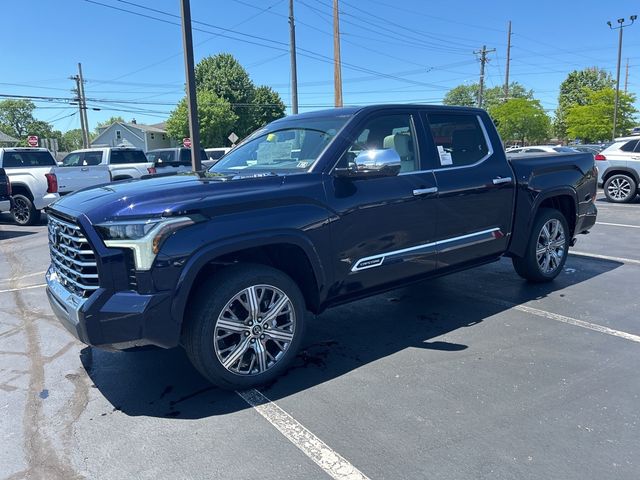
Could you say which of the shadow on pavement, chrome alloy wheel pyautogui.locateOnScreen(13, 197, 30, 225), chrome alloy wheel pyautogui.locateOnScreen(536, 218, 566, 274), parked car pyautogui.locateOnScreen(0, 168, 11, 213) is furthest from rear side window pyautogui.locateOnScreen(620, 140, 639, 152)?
chrome alloy wheel pyautogui.locateOnScreen(13, 197, 30, 225)

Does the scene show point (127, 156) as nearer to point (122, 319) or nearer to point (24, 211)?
point (24, 211)

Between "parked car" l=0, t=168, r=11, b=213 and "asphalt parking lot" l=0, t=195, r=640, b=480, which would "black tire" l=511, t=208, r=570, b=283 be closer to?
"asphalt parking lot" l=0, t=195, r=640, b=480

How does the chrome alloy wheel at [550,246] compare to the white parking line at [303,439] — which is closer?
the white parking line at [303,439]

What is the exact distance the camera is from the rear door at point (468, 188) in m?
4.46

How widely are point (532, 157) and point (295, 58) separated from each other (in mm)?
16295

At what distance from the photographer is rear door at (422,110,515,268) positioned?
4.46 metres

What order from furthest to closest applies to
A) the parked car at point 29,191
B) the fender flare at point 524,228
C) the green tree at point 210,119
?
the green tree at point 210,119
the parked car at point 29,191
the fender flare at point 524,228

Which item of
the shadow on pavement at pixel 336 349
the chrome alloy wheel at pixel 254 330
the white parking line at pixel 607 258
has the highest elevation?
the chrome alloy wheel at pixel 254 330

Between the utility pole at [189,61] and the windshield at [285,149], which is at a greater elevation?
the utility pole at [189,61]

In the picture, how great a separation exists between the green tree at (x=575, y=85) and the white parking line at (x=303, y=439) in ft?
253

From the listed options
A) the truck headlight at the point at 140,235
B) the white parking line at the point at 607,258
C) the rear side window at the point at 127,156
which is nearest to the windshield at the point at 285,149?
the truck headlight at the point at 140,235

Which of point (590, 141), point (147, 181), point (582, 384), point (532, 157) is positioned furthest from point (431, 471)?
point (590, 141)

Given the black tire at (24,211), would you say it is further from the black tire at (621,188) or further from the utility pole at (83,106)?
the utility pole at (83,106)

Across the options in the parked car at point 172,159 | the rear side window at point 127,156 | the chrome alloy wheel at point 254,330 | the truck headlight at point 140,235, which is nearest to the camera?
the truck headlight at point 140,235
